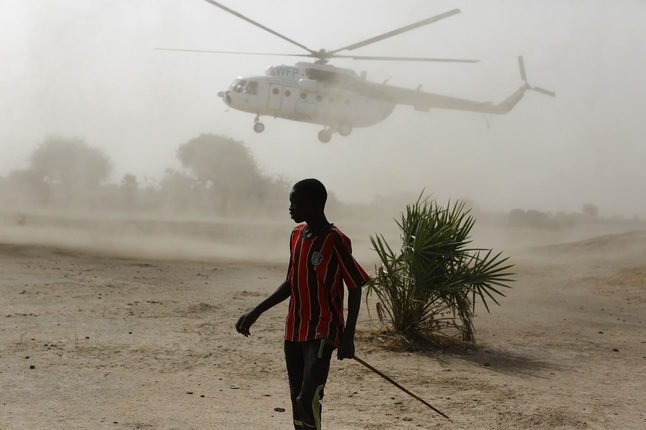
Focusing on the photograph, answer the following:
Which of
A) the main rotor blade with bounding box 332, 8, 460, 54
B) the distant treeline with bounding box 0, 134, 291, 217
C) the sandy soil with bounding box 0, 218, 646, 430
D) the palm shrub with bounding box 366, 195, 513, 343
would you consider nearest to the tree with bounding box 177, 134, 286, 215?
the distant treeline with bounding box 0, 134, 291, 217

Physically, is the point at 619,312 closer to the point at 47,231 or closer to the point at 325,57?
the point at 325,57

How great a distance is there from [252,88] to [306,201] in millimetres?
20487

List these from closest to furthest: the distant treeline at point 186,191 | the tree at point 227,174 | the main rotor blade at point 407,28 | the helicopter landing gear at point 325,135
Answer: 1. the main rotor blade at point 407,28
2. the helicopter landing gear at point 325,135
3. the distant treeline at point 186,191
4. the tree at point 227,174

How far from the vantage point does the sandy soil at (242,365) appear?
5.21m

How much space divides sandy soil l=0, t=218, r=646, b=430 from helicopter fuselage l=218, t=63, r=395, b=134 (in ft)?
35.2

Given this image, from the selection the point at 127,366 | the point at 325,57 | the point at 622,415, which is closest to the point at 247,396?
the point at 127,366

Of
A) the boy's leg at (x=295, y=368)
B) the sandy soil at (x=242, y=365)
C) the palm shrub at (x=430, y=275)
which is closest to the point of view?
the boy's leg at (x=295, y=368)

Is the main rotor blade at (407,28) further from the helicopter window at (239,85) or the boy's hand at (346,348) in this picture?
the boy's hand at (346,348)

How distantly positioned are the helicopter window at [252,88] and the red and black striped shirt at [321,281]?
20427 mm

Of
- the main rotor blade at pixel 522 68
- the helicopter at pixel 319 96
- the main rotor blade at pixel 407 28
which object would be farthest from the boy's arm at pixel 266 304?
the main rotor blade at pixel 522 68

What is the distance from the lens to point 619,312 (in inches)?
475

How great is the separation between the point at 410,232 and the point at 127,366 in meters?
3.75

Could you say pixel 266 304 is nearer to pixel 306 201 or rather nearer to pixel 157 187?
pixel 306 201

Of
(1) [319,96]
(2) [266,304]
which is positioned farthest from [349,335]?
(1) [319,96]
